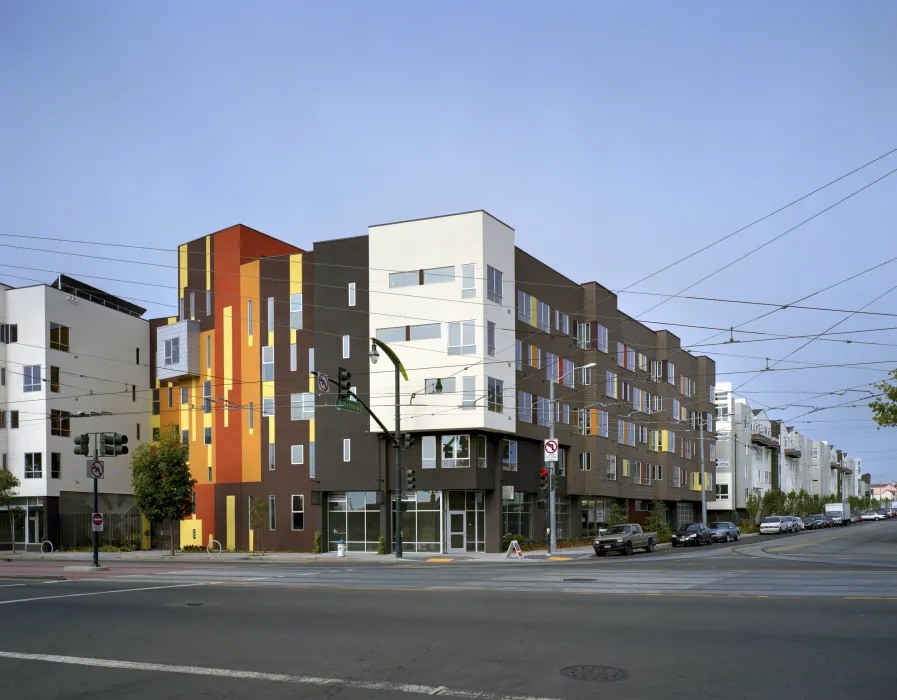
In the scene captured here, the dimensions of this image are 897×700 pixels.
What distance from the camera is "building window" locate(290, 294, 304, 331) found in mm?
52812

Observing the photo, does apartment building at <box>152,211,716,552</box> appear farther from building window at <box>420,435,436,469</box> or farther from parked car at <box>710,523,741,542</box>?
parked car at <box>710,523,741,542</box>

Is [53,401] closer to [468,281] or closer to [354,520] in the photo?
[354,520]

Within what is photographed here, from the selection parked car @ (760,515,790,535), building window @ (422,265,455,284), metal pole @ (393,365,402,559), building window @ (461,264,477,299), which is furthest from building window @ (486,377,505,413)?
parked car @ (760,515,790,535)

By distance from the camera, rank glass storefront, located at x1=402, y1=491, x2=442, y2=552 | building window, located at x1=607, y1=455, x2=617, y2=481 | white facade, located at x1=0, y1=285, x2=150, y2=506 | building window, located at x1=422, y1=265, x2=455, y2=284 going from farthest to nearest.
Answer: building window, located at x1=607, y1=455, x2=617, y2=481
white facade, located at x1=0, y1=285, x2=150, y2=506
glass storefront, located at x1=402, y1=491, x2=442, y2=552
building window, located at x1=422, y1=265, x2=455, y2=284

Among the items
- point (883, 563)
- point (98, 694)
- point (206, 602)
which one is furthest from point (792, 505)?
point (98, 694)

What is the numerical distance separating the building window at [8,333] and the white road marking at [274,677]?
5288 centimetres

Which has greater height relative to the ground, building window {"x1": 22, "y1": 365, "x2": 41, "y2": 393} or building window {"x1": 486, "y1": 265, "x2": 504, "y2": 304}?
building window {"x1": 486, "y1": 265, "x2": 504, "y2": 304}

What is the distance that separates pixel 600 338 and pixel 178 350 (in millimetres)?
27969

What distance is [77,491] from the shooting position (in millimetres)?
60656

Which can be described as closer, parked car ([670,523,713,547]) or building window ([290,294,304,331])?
building window ([290,294,304,331])

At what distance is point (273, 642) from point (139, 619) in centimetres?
439

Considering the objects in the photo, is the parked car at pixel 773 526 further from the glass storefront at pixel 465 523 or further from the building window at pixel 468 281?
the building window at pixel 468 281

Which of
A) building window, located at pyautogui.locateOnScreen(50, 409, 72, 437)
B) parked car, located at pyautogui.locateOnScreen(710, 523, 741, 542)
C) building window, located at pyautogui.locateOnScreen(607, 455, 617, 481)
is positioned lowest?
parked car, located at pyautogui.locateOnScreen(710, 523, 741, 542)

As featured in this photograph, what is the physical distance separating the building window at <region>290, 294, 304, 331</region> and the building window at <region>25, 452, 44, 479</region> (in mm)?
20002
